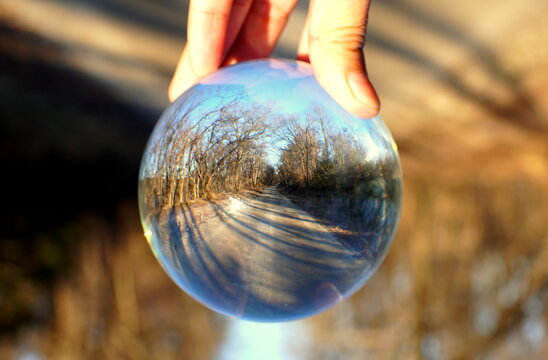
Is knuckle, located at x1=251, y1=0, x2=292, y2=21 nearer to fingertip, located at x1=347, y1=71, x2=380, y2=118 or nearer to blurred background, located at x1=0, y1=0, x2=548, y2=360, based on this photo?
fingertip, located at x1=347, y1=71, x2=380, y2=118

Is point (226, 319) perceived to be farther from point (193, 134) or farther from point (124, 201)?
point (193, 134)

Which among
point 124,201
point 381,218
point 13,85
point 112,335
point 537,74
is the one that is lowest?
point 112,335

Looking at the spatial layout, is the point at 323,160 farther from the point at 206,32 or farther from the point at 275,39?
the point at 275,39

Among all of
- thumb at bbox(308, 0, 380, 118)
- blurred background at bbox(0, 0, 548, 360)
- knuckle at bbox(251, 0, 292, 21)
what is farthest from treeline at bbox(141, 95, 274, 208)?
blurred background at bbox(0, 0, 548, 360)

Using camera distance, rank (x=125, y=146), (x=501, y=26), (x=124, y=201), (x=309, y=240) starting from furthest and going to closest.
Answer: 1. (x=124, y=201)
2. (x=125, y=146)
3. (x=501, y=26)
4. (x=309, y=240)

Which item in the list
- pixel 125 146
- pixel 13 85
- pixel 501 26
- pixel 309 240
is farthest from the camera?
pixel 125 146

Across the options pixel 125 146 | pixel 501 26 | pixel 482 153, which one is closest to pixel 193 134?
pixel 501 26

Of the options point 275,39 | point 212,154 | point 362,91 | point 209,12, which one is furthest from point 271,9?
point 212,154
